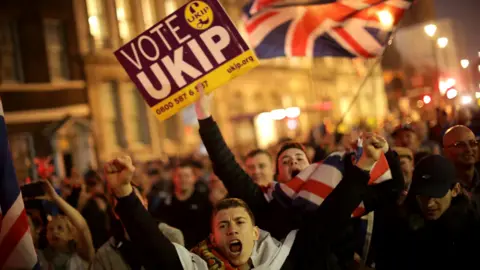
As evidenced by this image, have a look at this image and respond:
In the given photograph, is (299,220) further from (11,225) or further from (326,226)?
(11,225)

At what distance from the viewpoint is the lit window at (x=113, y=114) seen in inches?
869

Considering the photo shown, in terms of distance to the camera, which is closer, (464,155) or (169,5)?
(464,155)

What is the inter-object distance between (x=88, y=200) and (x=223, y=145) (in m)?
3.66

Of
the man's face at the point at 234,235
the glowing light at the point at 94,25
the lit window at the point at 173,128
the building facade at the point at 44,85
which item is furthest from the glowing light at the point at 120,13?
the man's face at the point at 234,235

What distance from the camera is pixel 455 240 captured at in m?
3.81

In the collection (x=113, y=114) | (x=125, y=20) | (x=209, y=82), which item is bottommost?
(x=209, y=82)

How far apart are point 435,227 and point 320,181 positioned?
0.82m

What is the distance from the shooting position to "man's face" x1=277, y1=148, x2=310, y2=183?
438cm

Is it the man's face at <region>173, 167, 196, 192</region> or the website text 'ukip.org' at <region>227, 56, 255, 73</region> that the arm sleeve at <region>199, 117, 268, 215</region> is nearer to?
the website text 'ukip.org' at <region>227, 56, 255, 73</region>

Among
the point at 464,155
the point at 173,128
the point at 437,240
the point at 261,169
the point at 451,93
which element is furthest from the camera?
the point at 173,128

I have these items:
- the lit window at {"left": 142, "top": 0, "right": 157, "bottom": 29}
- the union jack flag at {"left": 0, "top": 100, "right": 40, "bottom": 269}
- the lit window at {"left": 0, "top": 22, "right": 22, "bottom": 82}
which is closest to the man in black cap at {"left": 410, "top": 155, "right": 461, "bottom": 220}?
the union jack flag at {"left": 0, "top": 100, "right": 40, "bottom": 269}

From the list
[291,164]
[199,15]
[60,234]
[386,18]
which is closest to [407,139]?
[386,18]

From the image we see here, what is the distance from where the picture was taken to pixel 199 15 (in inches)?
184

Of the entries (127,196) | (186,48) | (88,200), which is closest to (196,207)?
(88,200)
